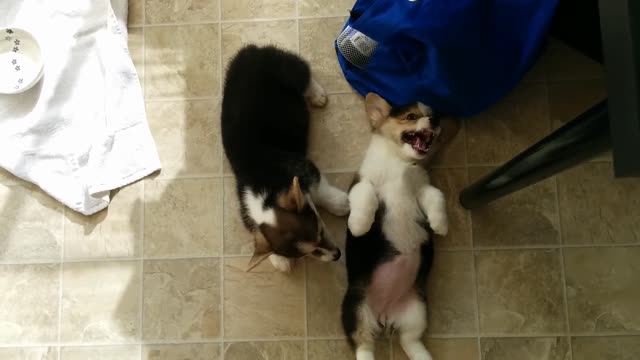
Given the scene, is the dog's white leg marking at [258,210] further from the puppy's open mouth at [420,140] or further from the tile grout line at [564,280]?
the tile grout line at [564,280]

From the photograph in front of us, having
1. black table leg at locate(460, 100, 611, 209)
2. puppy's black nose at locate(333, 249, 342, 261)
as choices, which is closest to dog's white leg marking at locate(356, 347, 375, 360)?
puppy's black nose at locate(333, 249, 342, 261)

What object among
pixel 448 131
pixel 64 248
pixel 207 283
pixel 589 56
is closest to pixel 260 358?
pixel 207 283

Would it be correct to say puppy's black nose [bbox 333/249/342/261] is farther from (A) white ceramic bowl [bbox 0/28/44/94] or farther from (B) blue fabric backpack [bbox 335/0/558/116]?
(A) white ceramic bowl [bbox 0/28/44/94]

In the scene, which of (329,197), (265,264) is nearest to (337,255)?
(329,197)

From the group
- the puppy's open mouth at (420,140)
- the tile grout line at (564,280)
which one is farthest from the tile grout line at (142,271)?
the tile grout line at (564,280)

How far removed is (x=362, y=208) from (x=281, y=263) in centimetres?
38

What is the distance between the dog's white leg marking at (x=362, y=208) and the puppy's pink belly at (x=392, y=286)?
0.49 feet

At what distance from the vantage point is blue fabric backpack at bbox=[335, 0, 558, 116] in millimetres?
1568

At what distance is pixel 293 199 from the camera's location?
1656mm

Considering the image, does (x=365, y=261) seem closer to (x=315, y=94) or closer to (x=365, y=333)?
(x=365, y=333)

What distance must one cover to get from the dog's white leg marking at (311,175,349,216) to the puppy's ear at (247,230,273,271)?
22 cm

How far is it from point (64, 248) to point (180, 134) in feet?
1.89

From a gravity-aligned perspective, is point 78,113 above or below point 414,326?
above

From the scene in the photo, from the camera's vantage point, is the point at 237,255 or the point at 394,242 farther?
the point at 237,255
